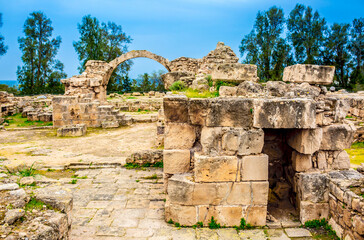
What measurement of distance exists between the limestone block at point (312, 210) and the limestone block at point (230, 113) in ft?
5.27

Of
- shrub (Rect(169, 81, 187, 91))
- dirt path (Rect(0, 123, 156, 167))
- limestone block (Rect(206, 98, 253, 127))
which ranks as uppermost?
shrub (Rect(169, 81, 187, 91))

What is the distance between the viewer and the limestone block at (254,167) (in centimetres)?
435

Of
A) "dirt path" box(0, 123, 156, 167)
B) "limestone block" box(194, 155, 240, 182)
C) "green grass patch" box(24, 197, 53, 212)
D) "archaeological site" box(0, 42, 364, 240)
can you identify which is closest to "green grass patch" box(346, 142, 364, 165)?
"archaeological site" box(0, 42, 364, 240)

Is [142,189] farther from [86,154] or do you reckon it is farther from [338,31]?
[338,31]

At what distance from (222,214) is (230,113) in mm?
1601

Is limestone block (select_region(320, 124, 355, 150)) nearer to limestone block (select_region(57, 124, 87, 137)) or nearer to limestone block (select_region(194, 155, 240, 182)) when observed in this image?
limestone block (select_region(194, 155, 240, 182))

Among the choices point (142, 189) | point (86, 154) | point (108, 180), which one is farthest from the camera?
point (86, 154)

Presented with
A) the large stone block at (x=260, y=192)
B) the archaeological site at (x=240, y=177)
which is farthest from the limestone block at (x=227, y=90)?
the large stone block at (x=260, y=192)

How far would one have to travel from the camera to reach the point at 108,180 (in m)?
6.65

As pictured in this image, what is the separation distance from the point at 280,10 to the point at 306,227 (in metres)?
31.7

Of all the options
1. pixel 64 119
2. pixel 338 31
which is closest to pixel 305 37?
pixel 338 31

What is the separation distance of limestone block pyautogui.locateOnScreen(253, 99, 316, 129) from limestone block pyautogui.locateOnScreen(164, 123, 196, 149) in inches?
42.3

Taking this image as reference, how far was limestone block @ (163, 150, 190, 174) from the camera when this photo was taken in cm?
465

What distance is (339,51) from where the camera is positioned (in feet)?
101
